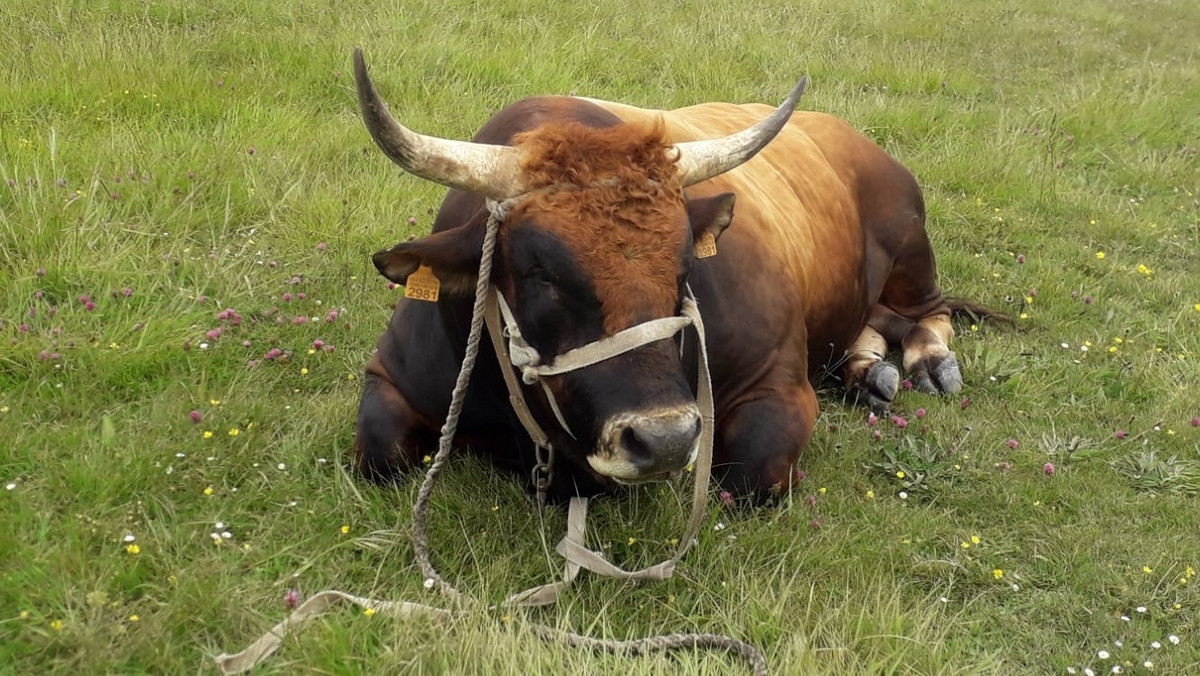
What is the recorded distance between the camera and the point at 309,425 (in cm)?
424

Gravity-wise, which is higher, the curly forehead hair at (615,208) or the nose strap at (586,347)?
the curly forehead hair at (615,208)

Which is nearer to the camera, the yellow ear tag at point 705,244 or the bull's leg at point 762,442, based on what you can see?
the yellow ear tag at point 705,244

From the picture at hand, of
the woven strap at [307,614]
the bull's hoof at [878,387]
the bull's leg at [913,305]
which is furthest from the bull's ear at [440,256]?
the bull's leg at [913,305]

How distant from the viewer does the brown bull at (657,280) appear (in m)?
3.05

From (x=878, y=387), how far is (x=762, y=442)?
1.29 metres

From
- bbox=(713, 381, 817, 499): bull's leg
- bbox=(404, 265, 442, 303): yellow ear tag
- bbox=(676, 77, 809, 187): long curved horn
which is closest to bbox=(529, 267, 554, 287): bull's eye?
bbox=(404, 265, 442, 303): yellow ear tag

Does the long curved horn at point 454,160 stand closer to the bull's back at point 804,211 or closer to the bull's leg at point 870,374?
the bull's back at point 804,211

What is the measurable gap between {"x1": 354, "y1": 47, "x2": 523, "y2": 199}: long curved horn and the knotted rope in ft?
0.23

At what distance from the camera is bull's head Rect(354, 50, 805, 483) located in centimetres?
298

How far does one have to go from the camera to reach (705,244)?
11.7 feet

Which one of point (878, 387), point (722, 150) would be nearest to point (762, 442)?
point (722, 150)

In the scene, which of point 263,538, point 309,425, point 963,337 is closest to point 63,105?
point 309,425

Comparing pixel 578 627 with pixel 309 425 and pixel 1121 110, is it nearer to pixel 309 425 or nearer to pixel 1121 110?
pixel 309 425

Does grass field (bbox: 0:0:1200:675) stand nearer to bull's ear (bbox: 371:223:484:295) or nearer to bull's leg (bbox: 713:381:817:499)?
bull's leg (bbox: 713:381:817:499)
